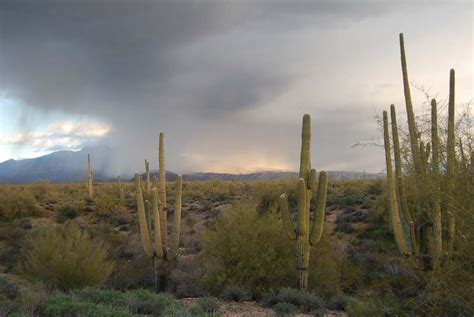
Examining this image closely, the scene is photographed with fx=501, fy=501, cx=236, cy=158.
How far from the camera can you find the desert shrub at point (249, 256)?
13773mm

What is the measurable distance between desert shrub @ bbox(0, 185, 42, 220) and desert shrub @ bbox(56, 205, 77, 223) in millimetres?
1772

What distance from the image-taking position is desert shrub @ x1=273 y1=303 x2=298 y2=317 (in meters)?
10.5

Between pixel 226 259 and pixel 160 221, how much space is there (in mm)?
4163

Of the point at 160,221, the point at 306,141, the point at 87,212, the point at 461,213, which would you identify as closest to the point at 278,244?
the point at 306,141

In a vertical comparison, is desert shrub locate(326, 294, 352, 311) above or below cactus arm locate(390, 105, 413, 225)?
below

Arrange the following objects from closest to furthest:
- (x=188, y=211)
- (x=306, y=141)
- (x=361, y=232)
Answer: (x=306, y=141) < (x=361, y=232) < (x=188, y=211)

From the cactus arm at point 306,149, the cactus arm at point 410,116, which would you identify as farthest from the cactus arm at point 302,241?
the cactus arm at point 410,116

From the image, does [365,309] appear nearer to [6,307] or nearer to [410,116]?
[6,307]

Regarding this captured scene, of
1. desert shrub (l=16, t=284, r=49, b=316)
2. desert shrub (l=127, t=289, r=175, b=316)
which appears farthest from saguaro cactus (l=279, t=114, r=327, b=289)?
desert shrub (l=16, t=284, r=49, b=316)

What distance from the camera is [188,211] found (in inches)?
1341

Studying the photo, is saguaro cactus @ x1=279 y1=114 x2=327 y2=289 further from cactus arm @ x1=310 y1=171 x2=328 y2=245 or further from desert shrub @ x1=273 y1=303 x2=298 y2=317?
desert shrub @ x1=273 y1=303 x2=298 y2=317

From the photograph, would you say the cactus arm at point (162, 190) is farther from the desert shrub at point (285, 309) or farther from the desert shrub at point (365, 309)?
the desert shrub at point (365, 309)

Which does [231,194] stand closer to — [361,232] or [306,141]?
[361,232]

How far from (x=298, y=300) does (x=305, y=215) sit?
8.20 feet
